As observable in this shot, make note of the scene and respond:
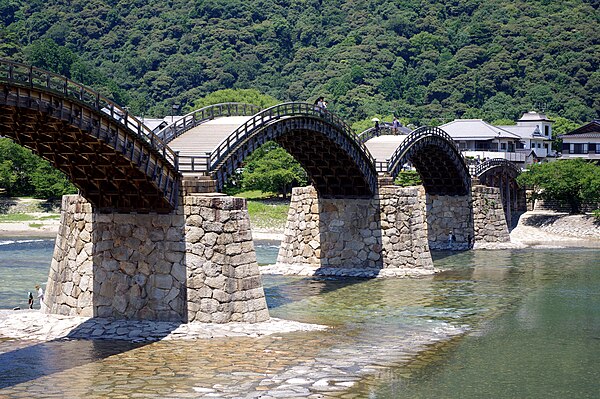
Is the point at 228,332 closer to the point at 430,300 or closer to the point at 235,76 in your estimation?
the point at 430,300

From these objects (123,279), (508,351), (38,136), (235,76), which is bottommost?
(508,351)

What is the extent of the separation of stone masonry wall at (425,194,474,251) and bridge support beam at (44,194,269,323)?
29913mm

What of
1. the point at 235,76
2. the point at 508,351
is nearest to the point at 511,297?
the point at 508,351

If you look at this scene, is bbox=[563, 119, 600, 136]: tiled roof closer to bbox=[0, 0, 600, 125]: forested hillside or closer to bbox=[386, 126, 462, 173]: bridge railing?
bbox=[0, 0, 600, 125]: forested hillside

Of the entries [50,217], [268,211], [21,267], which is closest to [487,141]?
[268,211]

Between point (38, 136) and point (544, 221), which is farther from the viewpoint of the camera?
point (544, 221)

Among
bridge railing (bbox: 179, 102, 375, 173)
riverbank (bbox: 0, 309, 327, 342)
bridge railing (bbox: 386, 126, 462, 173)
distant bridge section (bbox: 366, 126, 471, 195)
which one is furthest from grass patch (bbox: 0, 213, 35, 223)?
riverbank (bbox: 0, 309, 327, 342)

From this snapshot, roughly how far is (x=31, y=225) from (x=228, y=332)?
147 feet

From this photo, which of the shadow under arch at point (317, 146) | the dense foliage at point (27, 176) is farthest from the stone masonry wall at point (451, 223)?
the dense foliage at point (27, 176)

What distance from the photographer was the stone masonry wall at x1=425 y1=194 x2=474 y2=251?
57.8 meters

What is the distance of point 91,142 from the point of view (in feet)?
88.0

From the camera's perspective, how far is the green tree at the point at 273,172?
74750 millimetres

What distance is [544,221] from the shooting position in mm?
67188

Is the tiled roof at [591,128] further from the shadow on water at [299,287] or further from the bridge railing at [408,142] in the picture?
the shadow on water at [299,287]
